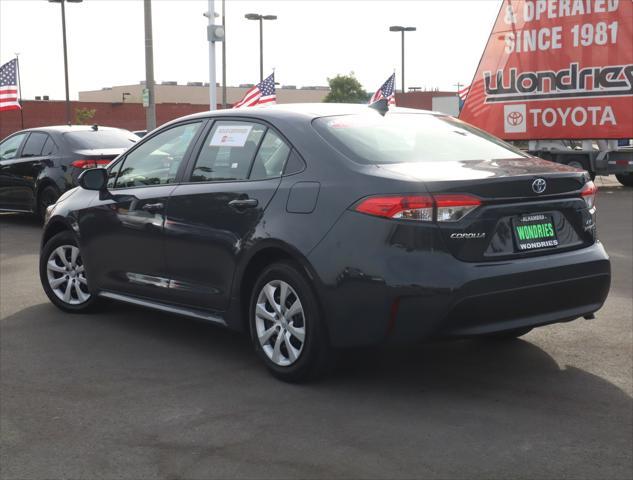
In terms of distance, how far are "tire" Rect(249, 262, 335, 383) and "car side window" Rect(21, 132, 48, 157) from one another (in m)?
9.04

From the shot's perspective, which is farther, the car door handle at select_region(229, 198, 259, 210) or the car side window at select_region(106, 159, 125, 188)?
the car side window at select_region(106, 159, 125, 188)

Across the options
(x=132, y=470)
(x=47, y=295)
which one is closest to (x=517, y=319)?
(x=132, y=470)

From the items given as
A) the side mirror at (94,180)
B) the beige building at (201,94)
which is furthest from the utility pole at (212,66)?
the beige building at (201,94)

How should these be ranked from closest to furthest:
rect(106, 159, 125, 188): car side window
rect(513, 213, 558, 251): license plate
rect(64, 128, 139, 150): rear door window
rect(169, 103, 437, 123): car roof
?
rect(513, 213, 558, 251): license plate, rect(169, 103, 437, 123): car roof, rect(106, 159, 125, 188): car side window, rect(64, 128, 139, 150): rear door window

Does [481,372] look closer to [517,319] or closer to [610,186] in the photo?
[517,319]

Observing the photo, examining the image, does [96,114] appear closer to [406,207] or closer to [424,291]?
[406,207]

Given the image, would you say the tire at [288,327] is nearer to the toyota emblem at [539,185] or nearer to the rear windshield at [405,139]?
the rear windshield at [405,139]

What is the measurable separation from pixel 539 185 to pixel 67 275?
398cm

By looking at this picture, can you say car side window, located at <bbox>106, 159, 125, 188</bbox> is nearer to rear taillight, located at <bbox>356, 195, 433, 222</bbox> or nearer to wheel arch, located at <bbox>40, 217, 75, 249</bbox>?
wheel arch, located at <bbox>40, 217, 75, 249</bbox>

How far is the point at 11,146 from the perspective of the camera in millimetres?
Result: 14320

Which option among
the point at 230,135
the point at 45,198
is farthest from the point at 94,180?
the point at 45,198

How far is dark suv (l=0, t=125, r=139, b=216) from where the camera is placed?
13.1 metres

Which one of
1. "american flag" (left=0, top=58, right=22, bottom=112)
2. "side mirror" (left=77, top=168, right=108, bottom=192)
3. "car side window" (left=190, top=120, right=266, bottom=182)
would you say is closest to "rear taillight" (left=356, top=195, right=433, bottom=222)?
"car side window" (left=190, top=120, right=266, bottom=182)

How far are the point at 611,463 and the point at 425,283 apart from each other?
1240mm
